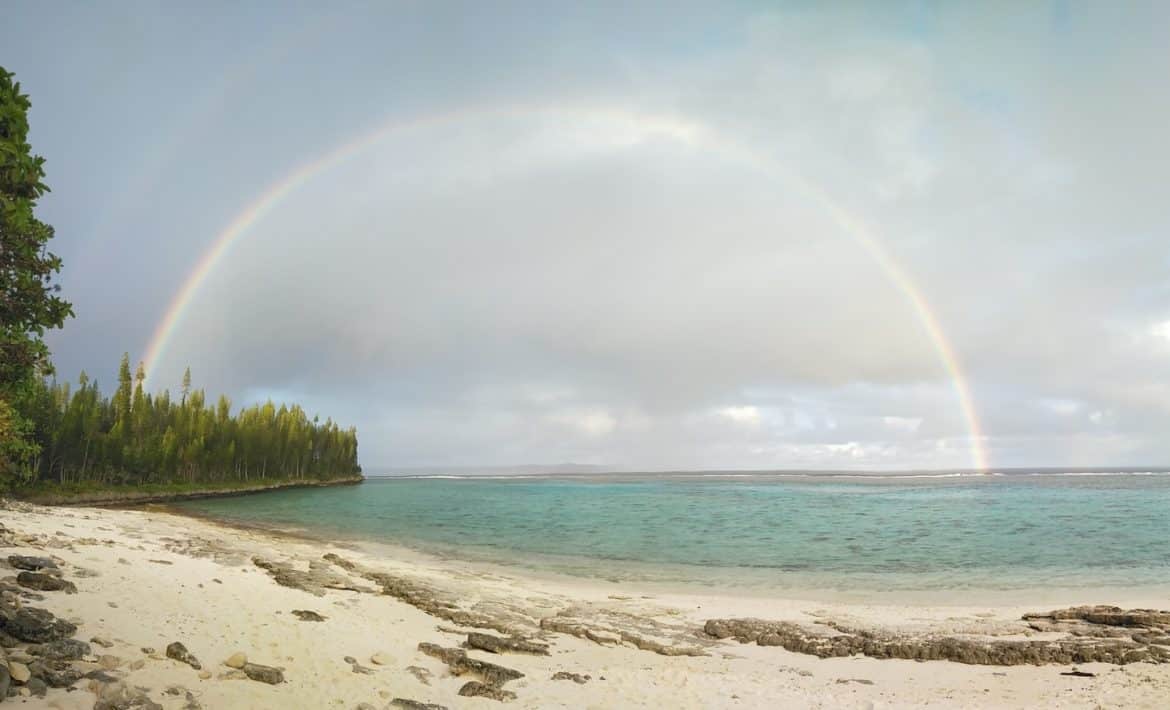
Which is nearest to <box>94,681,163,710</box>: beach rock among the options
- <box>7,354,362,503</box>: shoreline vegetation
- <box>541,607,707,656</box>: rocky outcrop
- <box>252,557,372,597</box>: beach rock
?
<box>252,557,372,597</box>: beach rock

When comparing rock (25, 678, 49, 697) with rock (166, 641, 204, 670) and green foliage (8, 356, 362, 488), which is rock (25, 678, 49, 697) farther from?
green foliage (8, 356, 362, 488)

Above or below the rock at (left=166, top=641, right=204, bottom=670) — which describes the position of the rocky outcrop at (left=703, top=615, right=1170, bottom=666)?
below

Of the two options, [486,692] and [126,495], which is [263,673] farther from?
[126,495]

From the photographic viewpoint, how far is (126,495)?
9056 centimetres

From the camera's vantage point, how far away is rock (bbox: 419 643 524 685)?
1325 cm

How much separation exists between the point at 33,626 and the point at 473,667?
8376mm

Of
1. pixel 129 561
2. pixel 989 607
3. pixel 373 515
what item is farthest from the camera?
pixel 373 515

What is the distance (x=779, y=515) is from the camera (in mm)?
75625

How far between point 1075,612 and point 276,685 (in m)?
26.5

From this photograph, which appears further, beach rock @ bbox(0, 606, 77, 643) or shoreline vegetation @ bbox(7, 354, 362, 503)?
shoreline vegetation @ bbox(7, 354, 362, 503)

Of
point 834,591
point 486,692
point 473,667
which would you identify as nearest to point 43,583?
point 473,667

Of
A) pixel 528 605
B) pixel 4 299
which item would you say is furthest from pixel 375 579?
pixel 4 299

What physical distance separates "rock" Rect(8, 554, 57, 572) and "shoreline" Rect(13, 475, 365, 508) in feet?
235

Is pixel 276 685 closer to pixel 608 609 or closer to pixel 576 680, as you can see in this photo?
pixel 576 680
